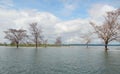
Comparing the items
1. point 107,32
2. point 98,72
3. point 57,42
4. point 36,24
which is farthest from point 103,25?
point 57,42

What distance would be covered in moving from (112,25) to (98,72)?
4827cm

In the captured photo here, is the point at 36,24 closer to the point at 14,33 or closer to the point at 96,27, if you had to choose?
the point at 14,33

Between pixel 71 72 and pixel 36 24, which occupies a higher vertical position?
pixel 36 24

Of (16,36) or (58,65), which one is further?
(16,36)

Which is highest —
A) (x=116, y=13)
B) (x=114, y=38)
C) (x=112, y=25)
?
(x=116, y=13)

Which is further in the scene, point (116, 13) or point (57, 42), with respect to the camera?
point (57, 42)

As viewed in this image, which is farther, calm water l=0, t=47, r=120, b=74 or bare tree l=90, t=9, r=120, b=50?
bare tree l=90, t=9, r=120, b=50

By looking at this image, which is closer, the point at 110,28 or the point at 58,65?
the point at 58,65

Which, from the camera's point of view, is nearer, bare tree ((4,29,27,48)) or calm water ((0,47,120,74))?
calm water ((0,47,120,74))

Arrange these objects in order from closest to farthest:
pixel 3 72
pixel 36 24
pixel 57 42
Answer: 1. pixel 3 72
2. pixel 36 24
3. pixel 57 42

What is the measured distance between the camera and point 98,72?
68.6 ft

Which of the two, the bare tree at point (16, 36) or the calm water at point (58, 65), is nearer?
the calm water at point (58, 65)

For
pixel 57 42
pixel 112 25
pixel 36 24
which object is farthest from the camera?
pixel 57 42

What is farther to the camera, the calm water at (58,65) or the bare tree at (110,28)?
the bare tree at (110,28)
